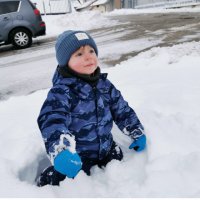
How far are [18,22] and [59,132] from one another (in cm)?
823

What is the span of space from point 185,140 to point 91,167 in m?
0.79

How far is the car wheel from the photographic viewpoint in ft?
31.5

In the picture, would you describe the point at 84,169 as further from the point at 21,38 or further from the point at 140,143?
the point at 21,38

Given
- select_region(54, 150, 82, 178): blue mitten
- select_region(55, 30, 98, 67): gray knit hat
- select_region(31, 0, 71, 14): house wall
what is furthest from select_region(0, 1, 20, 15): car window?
select_region(31, 0, 71, 14): house wall

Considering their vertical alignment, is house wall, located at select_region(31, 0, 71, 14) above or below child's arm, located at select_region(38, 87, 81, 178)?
below

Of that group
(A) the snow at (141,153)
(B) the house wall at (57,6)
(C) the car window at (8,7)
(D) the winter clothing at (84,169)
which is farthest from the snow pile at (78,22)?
(D) the winter clothing at (84,169)

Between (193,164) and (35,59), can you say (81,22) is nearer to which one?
(35,59)

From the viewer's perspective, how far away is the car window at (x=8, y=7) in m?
9.48

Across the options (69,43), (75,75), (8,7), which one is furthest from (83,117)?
(8,7)

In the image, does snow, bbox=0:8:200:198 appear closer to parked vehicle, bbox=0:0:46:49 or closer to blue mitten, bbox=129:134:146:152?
blue mitten, bbox=129:134:146:152

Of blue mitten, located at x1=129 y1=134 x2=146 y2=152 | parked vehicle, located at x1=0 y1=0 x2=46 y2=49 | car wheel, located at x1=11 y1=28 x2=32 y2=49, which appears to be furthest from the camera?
car wheel, located at x1=11 y1=28 x2=32 y2=49

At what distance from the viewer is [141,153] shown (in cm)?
261

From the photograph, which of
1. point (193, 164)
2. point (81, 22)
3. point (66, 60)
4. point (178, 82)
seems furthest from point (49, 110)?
point (81, 22)

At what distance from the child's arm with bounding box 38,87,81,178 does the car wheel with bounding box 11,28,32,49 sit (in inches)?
310
